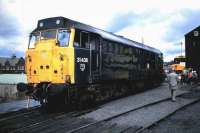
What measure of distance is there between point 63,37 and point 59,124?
4.09 m

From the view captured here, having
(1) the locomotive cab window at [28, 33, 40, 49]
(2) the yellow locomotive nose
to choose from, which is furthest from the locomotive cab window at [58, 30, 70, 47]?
(1) the locomotive cab window at [28, 33, 40, 49]

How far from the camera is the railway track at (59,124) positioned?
941 centimetres

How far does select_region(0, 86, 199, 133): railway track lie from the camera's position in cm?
941

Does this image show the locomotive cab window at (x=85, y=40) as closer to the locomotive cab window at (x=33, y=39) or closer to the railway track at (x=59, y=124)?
the locomotive cab window at (x=33, y=39)

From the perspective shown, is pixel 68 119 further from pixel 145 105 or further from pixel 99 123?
pixel 145 105

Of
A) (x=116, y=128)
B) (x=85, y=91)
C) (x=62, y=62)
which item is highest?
(x=62, y=62)

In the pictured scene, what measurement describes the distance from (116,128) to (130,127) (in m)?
0.47

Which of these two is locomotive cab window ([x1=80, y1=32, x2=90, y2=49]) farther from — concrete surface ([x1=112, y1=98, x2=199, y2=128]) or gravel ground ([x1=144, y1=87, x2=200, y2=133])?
gravel ground ([x1=144, y1=87, x2=200, y2=133])

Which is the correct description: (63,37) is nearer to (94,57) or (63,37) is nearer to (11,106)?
(94,57)

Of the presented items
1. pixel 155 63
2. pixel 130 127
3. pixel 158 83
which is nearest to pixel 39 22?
pixel 130 127

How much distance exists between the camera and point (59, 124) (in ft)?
33.9

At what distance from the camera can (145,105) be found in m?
14.8

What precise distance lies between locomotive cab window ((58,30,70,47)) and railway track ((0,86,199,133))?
116 inches

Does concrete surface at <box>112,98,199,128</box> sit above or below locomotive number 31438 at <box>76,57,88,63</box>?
below
